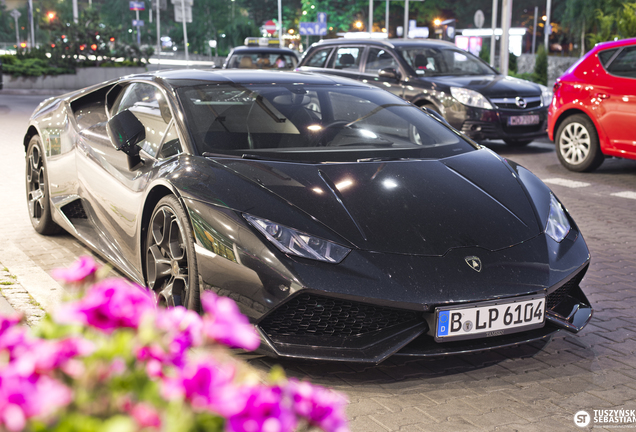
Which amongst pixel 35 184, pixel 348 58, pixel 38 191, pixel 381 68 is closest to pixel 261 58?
pixel 348 58

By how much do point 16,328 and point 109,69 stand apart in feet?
92.9

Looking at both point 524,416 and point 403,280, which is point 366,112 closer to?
point 403,280

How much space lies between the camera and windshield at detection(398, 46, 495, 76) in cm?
1170

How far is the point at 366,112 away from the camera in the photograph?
449 centimetres

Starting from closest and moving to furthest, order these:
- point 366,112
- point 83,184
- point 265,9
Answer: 1. point 366,112
2. point 83,184
3. point 265,9

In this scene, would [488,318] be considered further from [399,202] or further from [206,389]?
[206,389]

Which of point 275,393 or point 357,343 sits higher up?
point 275,393

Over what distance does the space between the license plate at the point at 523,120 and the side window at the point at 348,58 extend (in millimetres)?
2755

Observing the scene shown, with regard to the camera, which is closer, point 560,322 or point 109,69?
point 560,322

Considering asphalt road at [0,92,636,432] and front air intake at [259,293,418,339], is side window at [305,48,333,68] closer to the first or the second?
asphalt road at [0,92,636,432]

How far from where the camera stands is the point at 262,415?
0.95 m

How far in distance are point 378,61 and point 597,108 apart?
407cm

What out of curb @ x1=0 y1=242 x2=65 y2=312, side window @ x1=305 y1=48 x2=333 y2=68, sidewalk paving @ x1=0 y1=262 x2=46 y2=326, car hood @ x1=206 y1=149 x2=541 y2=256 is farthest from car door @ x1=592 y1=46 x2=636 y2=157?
sidewalk paving @ x1=0 y1=262 x2=46 y2=326

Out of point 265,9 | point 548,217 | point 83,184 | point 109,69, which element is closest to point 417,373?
point 548,217
